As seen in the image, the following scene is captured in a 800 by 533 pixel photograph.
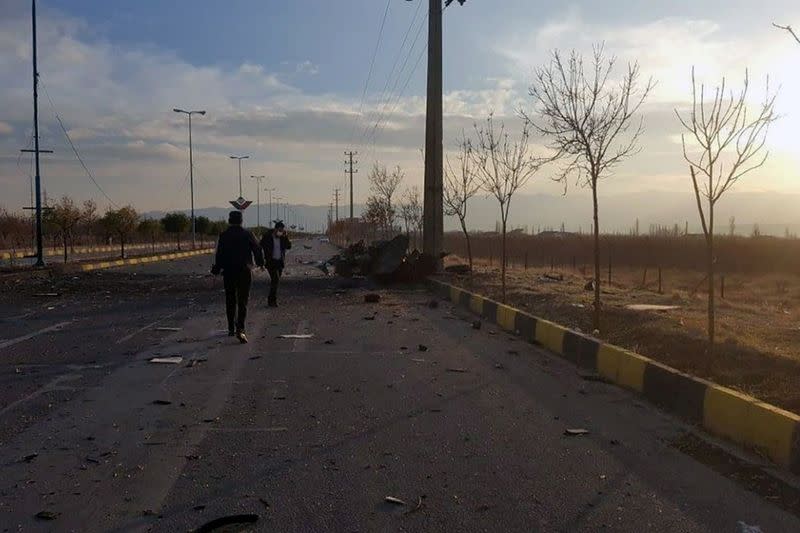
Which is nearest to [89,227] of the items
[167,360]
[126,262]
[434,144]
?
[126,262]

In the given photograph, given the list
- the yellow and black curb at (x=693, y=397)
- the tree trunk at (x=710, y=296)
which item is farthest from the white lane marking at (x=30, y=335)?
the tree trunk at (x=710, y=296)

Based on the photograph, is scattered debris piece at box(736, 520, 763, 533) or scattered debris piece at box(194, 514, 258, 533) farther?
scattered debris piece at box(736, 520, 763, 533)

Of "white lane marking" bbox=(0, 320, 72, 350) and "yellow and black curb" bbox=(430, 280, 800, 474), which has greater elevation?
"yellow and black curb" bbox=(430, 280, 800, 474)

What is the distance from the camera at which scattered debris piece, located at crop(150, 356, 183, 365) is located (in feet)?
32.3

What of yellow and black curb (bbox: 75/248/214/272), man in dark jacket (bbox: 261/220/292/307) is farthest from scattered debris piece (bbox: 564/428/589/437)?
yellow and black curb (bbox: 75/248/214/272)

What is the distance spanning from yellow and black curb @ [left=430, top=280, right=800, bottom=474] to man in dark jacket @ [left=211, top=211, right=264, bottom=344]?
15.0ft

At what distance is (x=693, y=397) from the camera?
7234 millimetres

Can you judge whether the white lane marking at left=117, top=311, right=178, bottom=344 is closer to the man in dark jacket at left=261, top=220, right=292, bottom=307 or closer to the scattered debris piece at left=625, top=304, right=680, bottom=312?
the man in dark jacket at left=261, top=220, right=292, bottom=307

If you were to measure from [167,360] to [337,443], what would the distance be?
4.62m

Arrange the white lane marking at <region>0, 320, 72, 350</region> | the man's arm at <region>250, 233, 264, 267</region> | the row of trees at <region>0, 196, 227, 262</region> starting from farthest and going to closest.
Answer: the row of trees at <region>0, 196, 227, 262</region>, the man's arm at <region>250, 233, 264, 267</region>, the white lane marking at <region>0, 320, 72, 350</region>

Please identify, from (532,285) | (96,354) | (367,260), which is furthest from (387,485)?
(367,260)

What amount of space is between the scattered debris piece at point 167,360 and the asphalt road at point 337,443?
7.8 inches

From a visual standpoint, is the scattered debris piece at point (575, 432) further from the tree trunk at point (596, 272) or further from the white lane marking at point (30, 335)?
the white lane marking at point (30, 335)

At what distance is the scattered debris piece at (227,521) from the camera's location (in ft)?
14.1
